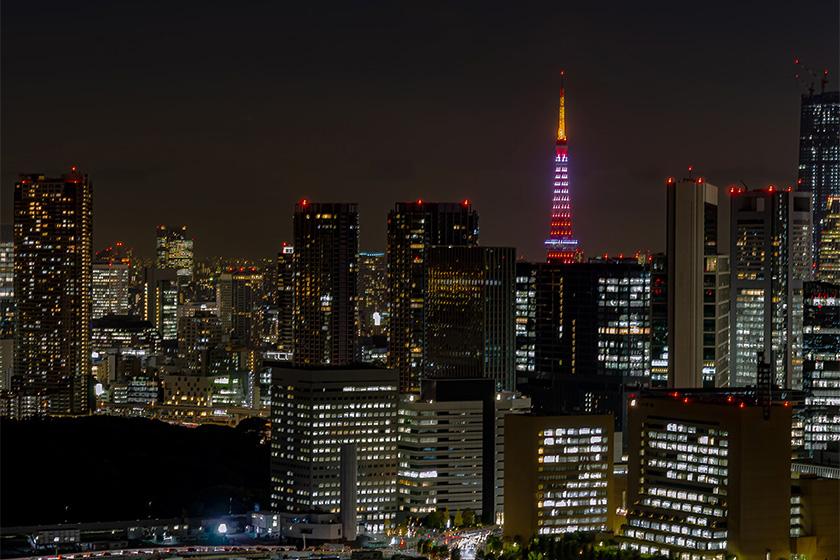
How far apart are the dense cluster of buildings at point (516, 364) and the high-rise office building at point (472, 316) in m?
0.06

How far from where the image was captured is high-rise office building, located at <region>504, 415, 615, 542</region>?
28.9 meters

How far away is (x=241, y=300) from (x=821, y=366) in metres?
38.3

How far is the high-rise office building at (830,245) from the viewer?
151 feet

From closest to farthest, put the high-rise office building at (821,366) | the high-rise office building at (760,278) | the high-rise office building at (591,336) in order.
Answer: the high-rise office building at (760,278) < the high-rise office building at (821,366) < the high-rise office building at (591,336)

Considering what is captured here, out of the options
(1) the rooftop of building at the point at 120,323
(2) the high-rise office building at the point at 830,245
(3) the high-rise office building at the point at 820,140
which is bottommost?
(1) the rooftop of building at the point at 120,323

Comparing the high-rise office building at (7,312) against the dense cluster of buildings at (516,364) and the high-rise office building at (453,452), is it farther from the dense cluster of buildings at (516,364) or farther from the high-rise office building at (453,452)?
the high-rise office building at (453,452)

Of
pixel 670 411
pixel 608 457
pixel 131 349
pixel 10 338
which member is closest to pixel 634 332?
pixel 608 457

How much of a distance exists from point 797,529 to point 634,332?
60.7ft

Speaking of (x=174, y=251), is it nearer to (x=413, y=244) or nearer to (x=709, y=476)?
(x=413, y=244)

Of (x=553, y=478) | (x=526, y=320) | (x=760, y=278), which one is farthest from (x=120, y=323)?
(x=553, y=478)

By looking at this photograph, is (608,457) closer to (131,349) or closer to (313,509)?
(313,509)

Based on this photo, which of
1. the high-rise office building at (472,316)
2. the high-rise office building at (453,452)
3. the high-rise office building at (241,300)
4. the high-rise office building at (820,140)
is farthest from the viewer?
the high-rise office building at (241,300)

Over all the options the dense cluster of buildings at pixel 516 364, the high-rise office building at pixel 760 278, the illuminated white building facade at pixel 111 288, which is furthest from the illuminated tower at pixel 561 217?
the illuminated white building facade at pixel 111 288

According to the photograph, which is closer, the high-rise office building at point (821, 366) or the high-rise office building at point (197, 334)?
the high-rise office building at point (821, 366)
